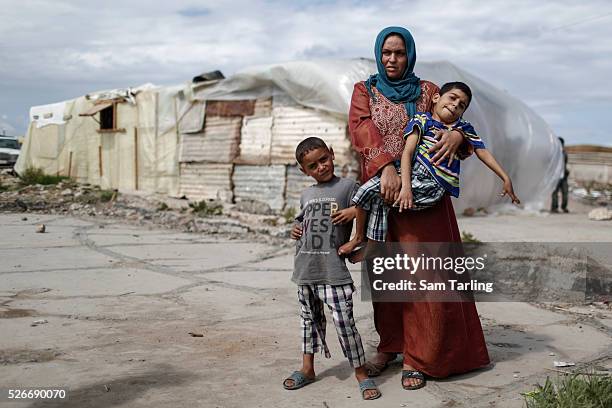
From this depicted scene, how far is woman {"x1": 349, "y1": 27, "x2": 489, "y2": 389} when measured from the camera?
10.00ft

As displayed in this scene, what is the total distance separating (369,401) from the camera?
284 cm

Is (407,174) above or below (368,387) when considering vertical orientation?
above

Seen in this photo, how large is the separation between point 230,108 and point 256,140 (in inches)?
35.8

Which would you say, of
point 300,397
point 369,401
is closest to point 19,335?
point 300,397

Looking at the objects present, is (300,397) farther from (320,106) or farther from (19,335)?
(320,106)

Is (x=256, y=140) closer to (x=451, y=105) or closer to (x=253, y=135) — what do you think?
(x=253, y=135)

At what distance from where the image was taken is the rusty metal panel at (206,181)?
12.1 m

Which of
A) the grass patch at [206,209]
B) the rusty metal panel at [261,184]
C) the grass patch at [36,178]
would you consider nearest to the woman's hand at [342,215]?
the grass patch at [206,209]

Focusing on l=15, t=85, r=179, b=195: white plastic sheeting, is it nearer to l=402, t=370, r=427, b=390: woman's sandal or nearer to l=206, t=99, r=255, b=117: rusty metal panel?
l=206, t=99, r=255, b=117: rusty metal panel

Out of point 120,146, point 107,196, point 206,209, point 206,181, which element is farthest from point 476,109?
point 120,146

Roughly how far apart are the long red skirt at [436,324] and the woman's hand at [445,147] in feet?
0.78

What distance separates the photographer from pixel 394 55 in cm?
307

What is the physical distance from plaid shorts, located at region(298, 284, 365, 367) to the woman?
31 cm

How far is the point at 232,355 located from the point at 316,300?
27.5 inches
